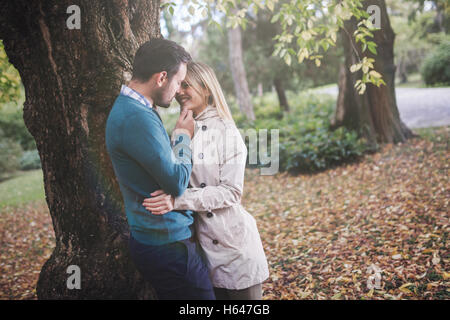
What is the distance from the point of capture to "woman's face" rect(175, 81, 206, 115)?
2.18 metres

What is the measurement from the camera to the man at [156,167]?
1712 millimetres

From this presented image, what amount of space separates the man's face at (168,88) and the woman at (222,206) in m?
0.17

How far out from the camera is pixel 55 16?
230 cm

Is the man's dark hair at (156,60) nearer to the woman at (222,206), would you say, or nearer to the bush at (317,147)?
the woman at (222,206)

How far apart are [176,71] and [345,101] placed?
7.12 m

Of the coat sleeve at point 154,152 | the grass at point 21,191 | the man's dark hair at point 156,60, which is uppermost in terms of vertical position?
the man's dark hair at point 156,60

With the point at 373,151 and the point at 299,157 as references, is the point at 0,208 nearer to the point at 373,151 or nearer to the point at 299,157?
the point at 299,157

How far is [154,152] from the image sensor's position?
1.67 meters

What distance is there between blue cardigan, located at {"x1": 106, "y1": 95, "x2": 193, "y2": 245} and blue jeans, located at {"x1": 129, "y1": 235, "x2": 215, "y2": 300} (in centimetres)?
5

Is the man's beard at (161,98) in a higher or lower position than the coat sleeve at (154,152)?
higher

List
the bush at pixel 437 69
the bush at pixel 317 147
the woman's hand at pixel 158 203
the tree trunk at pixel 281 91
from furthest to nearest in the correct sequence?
the bush at pixel 437 69, the tree trunk at pixel 281 91, the bush at pixel 317 147, the woman's hand at pixel 158 203

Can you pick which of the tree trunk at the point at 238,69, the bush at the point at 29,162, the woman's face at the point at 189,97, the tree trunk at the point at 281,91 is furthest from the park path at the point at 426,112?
the bush at the point at 29,162

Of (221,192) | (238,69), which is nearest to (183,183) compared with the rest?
(221,192)
